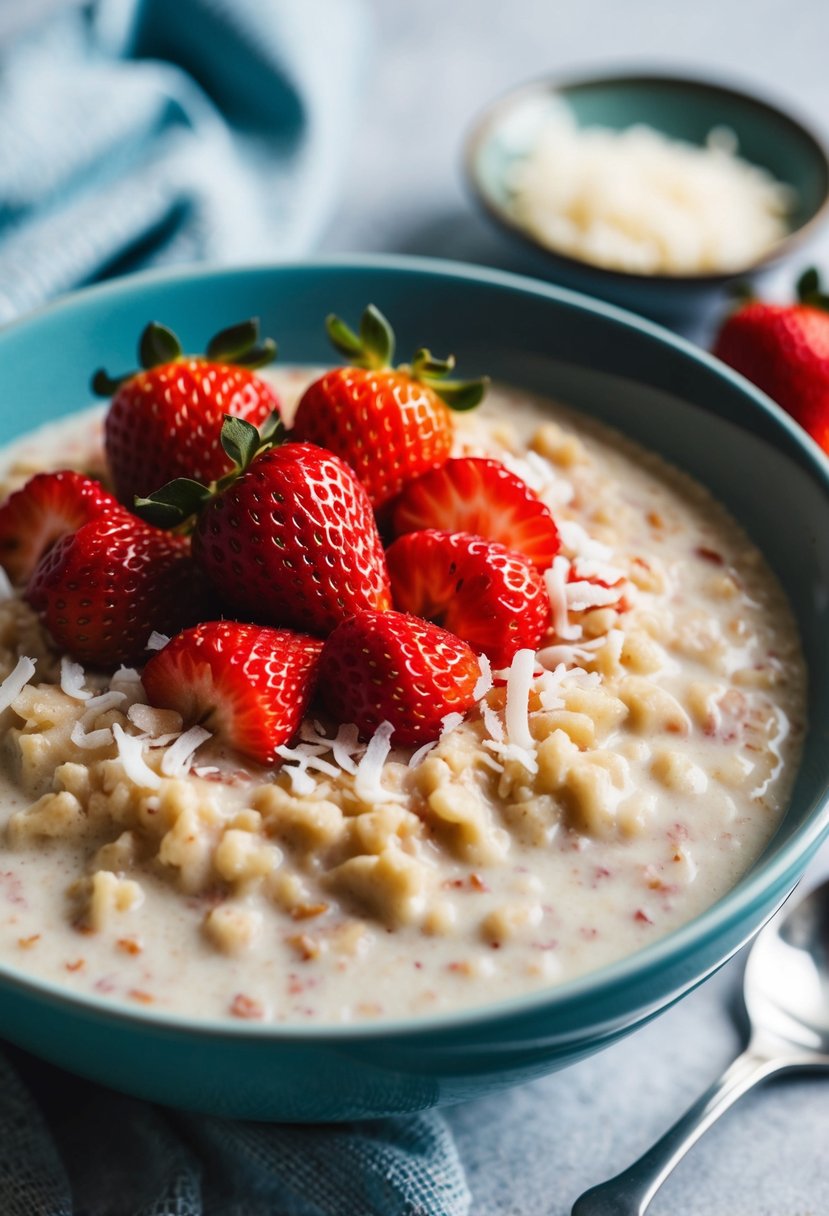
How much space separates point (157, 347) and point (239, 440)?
40cm

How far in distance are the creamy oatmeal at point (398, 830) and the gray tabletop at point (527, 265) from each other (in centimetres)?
41

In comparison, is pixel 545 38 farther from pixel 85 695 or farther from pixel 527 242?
pixel 85 695

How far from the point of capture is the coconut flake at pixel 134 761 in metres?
1.58

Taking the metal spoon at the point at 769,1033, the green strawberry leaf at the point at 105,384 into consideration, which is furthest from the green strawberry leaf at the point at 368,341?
the metal spoon at the point at 769,1033

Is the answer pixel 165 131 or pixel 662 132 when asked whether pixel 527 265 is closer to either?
pixel 662 132

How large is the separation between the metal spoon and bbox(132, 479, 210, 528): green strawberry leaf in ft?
3.15

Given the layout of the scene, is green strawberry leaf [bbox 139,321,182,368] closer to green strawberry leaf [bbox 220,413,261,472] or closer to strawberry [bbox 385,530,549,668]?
green strawberry leaf [bbox 220,413,261,472]

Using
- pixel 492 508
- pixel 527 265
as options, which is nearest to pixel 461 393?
pixel 492 508

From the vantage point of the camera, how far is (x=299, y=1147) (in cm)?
170

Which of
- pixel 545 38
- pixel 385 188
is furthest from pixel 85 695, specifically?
pixel 545 38

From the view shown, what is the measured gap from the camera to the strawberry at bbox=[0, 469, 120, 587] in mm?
1881

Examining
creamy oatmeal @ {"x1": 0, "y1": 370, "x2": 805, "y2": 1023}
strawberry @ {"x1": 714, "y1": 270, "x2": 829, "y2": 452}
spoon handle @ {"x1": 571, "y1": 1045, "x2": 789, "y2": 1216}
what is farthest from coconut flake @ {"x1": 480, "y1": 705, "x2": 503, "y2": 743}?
strawberry @ {"x1": 714, "y1": 270, "x2": 829, "y2": 452}

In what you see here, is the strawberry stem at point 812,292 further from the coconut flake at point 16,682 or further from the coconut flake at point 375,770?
the coconut flake at point 16,682

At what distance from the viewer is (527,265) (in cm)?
316
